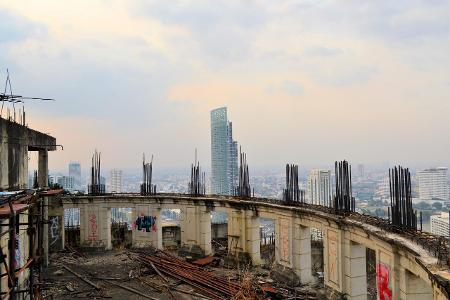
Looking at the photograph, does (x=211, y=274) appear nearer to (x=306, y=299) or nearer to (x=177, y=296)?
(x=177, y=296)

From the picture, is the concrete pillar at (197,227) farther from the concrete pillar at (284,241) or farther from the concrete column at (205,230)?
the concrete pillar at (284,241)

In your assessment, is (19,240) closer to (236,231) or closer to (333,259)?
(236,231)

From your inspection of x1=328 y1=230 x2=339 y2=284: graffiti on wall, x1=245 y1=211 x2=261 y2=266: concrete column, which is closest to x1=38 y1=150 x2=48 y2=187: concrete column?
x1=245 y1=211 x2=261 y2=266: concrete column

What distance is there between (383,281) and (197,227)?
15479 mm

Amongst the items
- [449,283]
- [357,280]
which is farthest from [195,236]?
[449,283]

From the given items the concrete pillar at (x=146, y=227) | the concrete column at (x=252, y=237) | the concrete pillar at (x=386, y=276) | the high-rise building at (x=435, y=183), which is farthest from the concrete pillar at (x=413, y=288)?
the high-rise building at (x=435, y=183)

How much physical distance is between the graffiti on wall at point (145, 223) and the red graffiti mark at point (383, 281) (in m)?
18.1

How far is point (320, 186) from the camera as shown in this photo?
41.6m

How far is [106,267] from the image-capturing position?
960 inches

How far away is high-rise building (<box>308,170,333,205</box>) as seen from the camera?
40031 millimetres

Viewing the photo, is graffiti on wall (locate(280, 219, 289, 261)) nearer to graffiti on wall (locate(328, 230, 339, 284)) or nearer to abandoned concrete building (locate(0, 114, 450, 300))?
abandoned concrete building (locate(0, 114, 450, 300))

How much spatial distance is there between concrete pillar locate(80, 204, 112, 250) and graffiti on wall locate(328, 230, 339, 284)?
17.5 m

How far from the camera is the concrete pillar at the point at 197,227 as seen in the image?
1073 inches

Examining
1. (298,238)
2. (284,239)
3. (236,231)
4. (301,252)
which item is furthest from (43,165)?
(301,252)
